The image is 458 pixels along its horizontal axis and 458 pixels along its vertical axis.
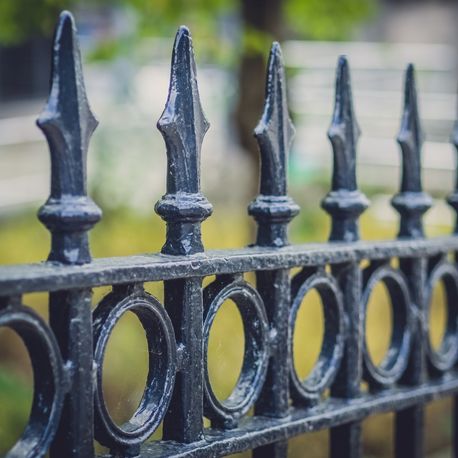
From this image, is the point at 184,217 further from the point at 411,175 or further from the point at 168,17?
the point at 168,17

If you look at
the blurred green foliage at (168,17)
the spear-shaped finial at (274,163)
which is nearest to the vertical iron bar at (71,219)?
the spear-shaped finial at (274,163)

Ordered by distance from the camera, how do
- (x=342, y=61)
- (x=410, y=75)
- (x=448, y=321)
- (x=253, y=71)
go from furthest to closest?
(x=253, y=71)
(x=448, y=321)
(x=410, y=75)
(x=342, y=61)

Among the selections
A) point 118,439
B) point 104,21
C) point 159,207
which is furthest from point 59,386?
point 104,21

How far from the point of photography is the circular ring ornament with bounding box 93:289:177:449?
1214 millimetres

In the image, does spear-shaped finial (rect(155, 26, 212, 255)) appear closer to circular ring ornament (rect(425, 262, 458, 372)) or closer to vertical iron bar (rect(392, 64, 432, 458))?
vertical iron bar (rect(392, 64, 432, 458))

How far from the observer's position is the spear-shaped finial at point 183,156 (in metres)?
1.29

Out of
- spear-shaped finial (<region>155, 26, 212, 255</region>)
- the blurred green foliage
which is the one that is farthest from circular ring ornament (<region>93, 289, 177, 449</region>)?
the blurred green foliage

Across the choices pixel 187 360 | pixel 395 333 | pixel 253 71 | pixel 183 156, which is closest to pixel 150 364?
pixel 187 360

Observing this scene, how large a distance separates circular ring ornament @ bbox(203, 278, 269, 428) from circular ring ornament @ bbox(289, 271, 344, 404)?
11 cm

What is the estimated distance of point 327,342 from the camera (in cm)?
160

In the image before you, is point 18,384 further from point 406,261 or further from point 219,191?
point 219,191

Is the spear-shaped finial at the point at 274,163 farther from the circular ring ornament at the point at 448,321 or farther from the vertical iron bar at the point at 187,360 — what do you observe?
the circular ring ornament at the point at 448,321

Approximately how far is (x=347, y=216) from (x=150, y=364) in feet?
1.64

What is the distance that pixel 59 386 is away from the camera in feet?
3.79
